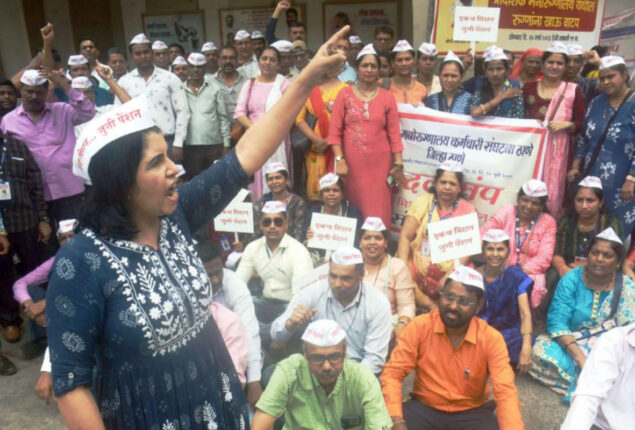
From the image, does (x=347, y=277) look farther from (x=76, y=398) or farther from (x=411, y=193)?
(x=76, y=398)

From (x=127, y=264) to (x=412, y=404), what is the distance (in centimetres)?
254

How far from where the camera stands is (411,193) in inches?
223

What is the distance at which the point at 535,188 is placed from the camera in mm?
4734

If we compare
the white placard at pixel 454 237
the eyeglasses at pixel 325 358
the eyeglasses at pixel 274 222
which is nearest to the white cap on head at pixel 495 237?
the white placard at pixel 454 237

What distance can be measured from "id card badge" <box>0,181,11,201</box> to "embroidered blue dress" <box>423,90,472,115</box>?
383 centimetres

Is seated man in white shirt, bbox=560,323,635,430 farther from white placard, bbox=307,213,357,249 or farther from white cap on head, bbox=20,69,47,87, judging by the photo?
white cap on head, bbox=20,69,47,87

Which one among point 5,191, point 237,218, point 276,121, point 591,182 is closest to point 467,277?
point 591,182

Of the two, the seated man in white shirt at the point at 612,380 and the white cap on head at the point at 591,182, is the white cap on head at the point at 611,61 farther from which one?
the seated man in white shirt at the point at 612,380

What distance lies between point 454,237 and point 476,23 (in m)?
2.41

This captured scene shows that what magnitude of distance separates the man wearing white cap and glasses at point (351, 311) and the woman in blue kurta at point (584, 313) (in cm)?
121

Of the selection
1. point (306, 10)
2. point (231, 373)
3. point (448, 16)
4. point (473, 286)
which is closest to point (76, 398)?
point (231, 373)

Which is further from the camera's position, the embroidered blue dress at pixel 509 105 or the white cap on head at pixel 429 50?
the white cap on head at pixel 429 50

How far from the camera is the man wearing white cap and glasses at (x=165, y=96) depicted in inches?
240

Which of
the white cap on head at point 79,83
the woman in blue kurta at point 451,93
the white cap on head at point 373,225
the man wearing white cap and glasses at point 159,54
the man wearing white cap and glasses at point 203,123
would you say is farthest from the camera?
the man wearing white cap and glasses at point 159,54
